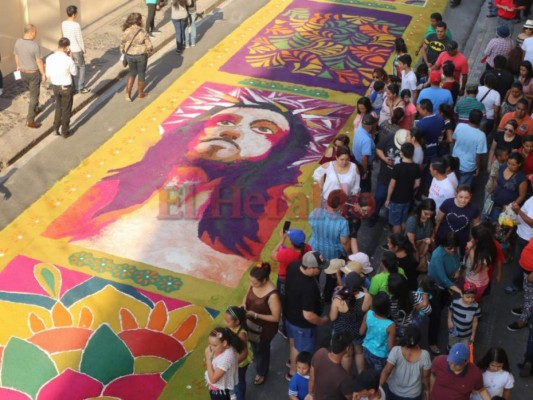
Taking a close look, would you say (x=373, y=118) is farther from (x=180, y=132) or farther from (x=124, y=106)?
(x=124, y=106)

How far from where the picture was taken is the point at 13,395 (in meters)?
9.08

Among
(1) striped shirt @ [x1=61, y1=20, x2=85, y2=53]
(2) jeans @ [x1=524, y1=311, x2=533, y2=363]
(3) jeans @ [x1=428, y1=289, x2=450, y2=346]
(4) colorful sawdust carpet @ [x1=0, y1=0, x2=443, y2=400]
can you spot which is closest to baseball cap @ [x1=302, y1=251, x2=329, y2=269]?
(3) jeans @ [x1=428, y1=289, x2=450, y2=346]

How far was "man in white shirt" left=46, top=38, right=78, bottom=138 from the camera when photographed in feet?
44.1

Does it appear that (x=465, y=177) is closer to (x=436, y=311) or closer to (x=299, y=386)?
(x=436, y=311)

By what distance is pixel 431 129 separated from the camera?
11.6 m

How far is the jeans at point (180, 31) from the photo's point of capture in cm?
1703

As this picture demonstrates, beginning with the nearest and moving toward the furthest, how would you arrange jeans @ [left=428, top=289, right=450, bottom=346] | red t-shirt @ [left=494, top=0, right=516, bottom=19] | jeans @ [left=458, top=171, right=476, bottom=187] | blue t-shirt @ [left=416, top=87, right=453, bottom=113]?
jeans @ [left=428, top=289, right=450, bottom=346] → jeans @ [left=458, top=171, right=476, bottom=187] → blue t-shirt @ [left=416, top=87, right=453, bottom=113] → red t-shirt @ [left=494, top=0, right=516, bottom=19]

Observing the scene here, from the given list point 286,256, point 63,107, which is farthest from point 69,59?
point 286,256

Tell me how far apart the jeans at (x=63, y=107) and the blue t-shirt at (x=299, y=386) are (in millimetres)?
7425

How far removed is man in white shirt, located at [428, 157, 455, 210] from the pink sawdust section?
11.0 ft

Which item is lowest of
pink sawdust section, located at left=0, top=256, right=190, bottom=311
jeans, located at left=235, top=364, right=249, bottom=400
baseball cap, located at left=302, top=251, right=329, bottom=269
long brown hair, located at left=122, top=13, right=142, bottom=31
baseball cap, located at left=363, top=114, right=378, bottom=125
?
pink sawdust section, located at left=0, top=256, right=190, bottom=311

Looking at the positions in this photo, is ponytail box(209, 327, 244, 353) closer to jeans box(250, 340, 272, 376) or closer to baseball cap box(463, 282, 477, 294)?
jeans box(250, 340, 272, 376)

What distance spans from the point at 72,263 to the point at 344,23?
1048 centimetres

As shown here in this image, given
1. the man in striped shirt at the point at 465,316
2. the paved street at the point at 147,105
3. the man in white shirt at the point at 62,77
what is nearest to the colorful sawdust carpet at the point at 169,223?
the paved street at the point at 147,105
